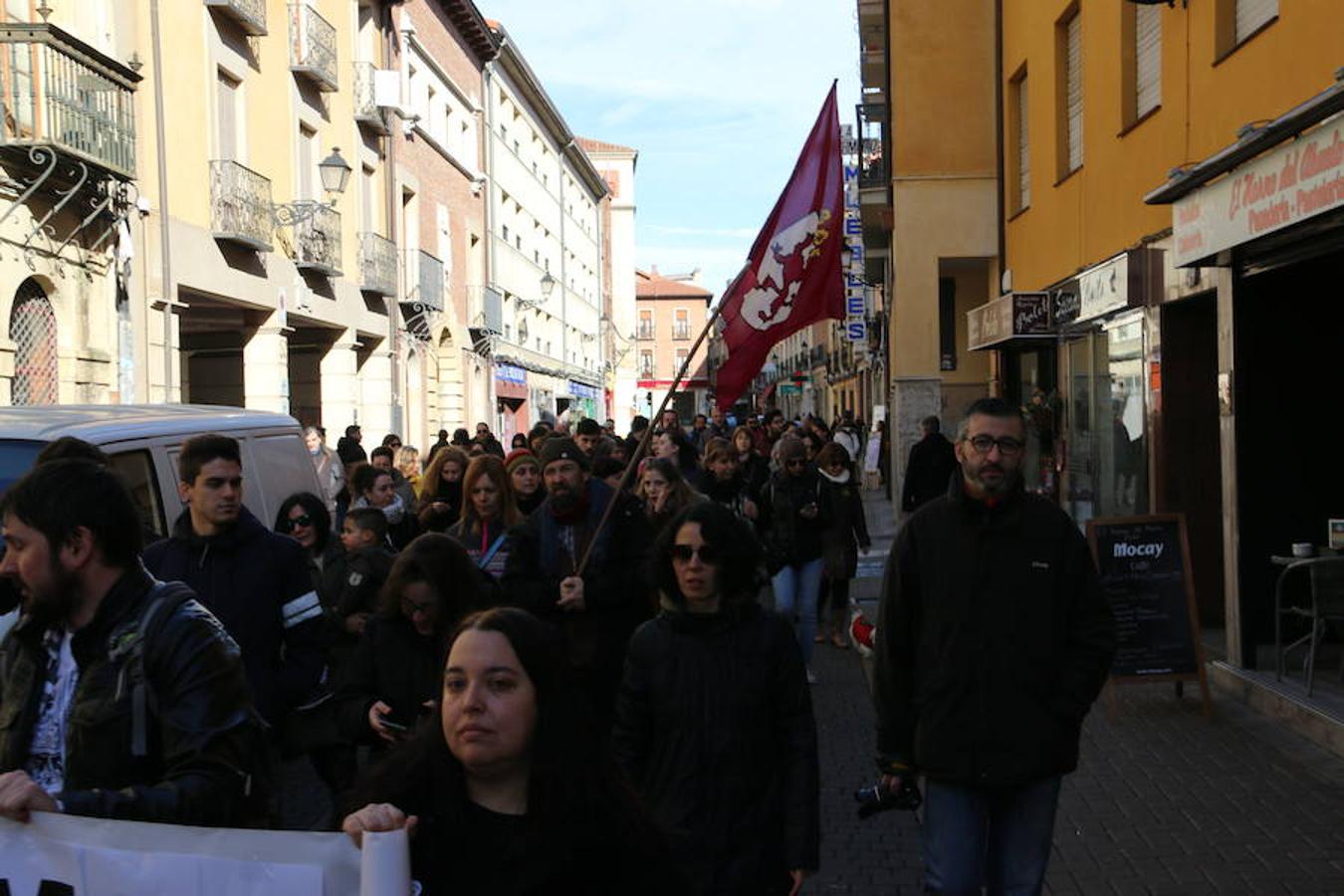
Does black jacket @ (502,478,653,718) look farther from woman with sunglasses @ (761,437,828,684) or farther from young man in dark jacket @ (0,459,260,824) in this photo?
woman with sunglasses @ (761,437,828,684)

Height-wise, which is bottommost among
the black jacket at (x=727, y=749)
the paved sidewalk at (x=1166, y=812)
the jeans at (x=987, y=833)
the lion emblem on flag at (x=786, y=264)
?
the paved sidewalk at (x=1166, y=812)

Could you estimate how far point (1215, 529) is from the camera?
11.7 meters

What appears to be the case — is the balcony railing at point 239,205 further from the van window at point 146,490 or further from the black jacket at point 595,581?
the black jacket at point 595,581

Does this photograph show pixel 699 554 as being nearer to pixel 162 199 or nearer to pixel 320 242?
pixel 162 199

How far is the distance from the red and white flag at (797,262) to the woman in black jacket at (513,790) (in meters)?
5.00

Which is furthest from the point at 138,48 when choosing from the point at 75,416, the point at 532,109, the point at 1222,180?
the point at 532,109

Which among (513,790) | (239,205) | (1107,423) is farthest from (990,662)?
(239,205)

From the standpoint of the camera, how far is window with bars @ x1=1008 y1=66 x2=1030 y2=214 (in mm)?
18750

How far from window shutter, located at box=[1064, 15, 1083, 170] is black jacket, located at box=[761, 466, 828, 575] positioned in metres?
5.95

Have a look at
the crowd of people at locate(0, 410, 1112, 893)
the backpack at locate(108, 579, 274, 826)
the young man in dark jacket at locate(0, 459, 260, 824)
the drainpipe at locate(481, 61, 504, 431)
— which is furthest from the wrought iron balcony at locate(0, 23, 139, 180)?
the drainpipe at locate(481, 61, 504, 431)

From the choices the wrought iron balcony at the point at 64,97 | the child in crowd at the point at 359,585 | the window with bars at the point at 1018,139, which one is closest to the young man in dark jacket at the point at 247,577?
the child in crowd at the point at 359,585

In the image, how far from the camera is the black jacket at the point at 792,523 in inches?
420

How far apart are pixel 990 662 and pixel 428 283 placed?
28.8 m

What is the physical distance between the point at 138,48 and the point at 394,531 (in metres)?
9.44
